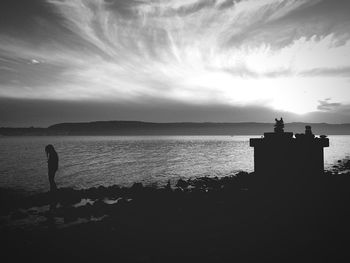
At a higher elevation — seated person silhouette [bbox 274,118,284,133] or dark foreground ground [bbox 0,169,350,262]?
seated person silhouette [bbox 274,118,284,133]

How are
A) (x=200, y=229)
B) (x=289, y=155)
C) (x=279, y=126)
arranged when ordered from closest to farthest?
1. (x=200, y=229)
2. (x=289, y=155)
3. (x=279, y=126)

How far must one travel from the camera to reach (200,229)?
10.8 metres

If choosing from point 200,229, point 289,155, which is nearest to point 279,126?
point 289,155

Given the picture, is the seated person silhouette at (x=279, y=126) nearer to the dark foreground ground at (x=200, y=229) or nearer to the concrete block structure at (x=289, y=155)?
the concrete block structure at (x=289, y=155)

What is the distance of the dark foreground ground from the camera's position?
27.7ft

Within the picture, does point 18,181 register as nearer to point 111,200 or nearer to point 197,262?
point 111,200

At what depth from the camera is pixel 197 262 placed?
791cm

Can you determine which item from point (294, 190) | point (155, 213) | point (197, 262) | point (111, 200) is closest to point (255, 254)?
point (197, 262)

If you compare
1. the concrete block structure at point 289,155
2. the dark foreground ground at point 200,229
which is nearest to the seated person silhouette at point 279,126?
the concrete block structure at point 289,155

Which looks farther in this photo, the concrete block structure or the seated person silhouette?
the seated person silhouette

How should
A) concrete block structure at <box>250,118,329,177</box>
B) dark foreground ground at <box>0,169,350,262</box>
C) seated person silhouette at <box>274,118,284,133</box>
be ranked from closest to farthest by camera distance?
dark foreground ground at <box>0,169,350,262</box> < concrete block structure at <box>250,118,329,177</box> < seated person silhouette at <box>274,118,284,133</box>

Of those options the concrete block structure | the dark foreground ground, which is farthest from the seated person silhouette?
the dark foreground ground

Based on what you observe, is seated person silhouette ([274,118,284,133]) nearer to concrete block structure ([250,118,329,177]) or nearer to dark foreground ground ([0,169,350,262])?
concrete block structure ([250,118,329,177])

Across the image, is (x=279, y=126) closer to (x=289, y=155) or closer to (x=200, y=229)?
(x=289, y=155)
